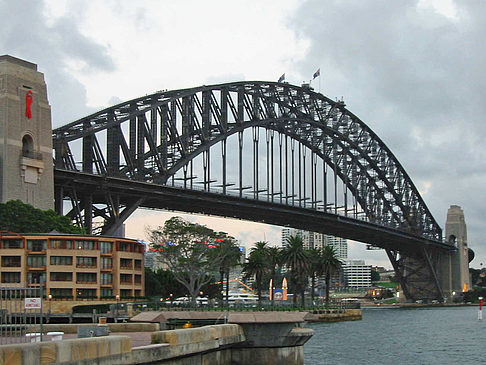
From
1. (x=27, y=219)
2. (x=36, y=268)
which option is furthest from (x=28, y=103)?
(x=36, y=268)

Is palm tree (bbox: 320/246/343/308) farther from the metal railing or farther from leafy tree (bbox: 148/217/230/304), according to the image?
the metal railing

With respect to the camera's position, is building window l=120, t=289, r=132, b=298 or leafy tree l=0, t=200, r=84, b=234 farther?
building window l=120, t=289, r=132, b=298

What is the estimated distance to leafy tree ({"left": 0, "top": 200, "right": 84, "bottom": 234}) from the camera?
8175 centimetres

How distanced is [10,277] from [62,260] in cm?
531

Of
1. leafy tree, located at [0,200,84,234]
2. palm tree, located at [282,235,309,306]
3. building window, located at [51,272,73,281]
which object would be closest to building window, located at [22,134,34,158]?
leafy tree, located at [0,200,84,234]

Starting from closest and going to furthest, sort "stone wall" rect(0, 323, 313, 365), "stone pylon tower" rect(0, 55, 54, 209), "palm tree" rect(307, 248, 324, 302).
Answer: "stone wall" rect(0, 323, 313, 365) < "stone pylon tower" rect(0, 55, 54, 209) < "palm tree" rect(307, 248, 324, 302)

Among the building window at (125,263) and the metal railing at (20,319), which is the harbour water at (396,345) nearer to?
the building window at (125,263)

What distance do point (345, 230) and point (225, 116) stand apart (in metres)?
50.2

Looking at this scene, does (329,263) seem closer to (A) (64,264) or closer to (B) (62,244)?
(A) (64,264)

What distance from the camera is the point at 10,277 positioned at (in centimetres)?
7944

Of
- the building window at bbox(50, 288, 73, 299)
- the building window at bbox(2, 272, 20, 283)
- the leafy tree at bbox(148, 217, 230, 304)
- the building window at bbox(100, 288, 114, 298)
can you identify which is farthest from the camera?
the leafy tree at bbox(148, 217, 230, 304)

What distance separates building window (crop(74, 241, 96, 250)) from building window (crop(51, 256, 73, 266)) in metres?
1.50

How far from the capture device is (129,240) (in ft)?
294

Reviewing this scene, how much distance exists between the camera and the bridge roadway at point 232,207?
329 feet
